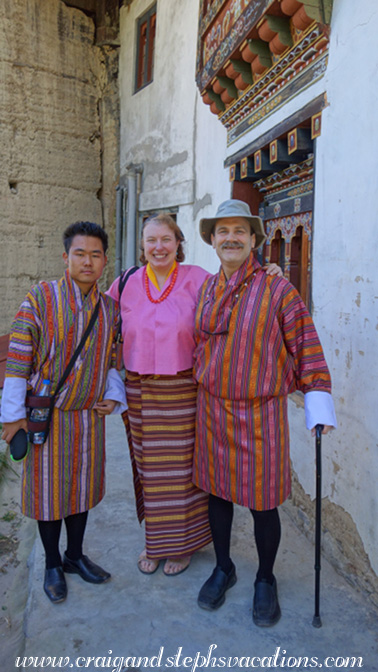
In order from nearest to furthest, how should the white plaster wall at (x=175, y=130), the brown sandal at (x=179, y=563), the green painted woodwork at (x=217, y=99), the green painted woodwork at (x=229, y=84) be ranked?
1. the brown sandal at (x=179, y=563)
2. the green painted woodwork at (x=229, y=84)
3. the green painted woodwork at (x=217, y=99)
4. the white plaster wall at (x=175, y=130)

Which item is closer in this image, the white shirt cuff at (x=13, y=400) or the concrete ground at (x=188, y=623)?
the concrete ground at (x=188, y=623)

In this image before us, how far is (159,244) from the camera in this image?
233 centimetres

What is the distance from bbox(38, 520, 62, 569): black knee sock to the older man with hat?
0.69 metres

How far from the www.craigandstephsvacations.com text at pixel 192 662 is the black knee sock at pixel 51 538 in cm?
45

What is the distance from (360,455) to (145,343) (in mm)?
1106

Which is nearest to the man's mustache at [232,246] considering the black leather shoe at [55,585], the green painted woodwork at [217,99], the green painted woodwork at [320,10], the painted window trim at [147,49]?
the green painted woodwork at [320,10]

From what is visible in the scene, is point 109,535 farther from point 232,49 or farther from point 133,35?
point 133,35

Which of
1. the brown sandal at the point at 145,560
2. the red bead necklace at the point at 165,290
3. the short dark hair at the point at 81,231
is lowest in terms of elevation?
the brown sandal at the point at 145,560

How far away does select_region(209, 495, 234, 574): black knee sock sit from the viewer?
228 cm

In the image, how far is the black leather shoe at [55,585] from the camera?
226 cm

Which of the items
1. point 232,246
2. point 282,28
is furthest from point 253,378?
point 282,28

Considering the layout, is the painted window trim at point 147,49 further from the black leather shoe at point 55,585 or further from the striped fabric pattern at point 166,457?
the black leather shoe at point 55,585

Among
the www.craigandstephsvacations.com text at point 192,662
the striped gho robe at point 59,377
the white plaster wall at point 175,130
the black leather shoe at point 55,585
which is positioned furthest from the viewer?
the white plaster wall at point 175,130

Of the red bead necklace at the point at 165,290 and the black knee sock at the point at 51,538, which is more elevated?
the red bead necklace at the point at 165,290
